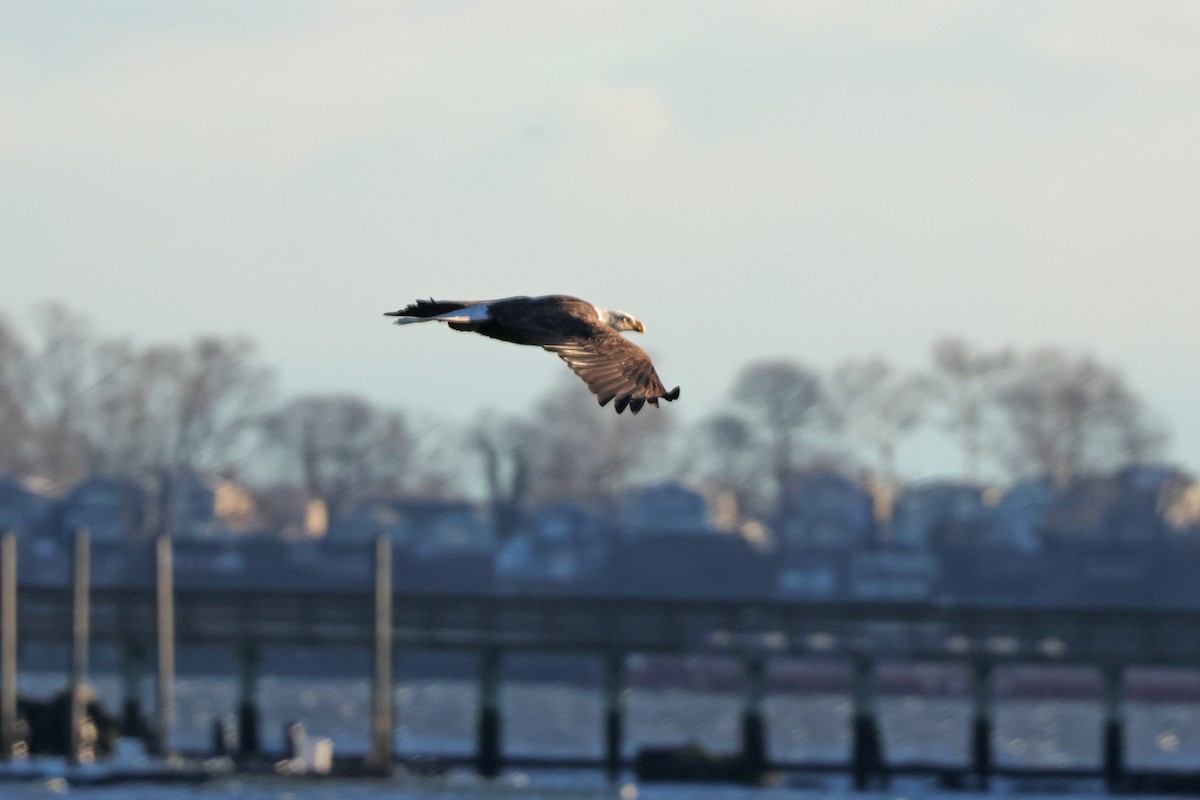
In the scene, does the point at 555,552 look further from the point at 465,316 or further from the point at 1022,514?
the point at 465,316

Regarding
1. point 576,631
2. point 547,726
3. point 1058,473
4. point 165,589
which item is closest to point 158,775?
point 165,589

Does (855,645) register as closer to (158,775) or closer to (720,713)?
(158,775)

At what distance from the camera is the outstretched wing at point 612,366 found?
1720cm

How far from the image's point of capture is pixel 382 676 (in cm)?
4509

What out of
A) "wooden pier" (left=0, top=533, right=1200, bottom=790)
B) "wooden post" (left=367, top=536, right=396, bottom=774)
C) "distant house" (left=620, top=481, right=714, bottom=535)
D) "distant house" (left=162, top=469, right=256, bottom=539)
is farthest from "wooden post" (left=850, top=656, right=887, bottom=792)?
"distant house" (left=162, top=469, right=256, bottom=539)

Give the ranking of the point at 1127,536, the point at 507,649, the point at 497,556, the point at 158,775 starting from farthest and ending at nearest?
the point at 497,556
the point at 1127,536
the point at 507,649
the point at 158,775

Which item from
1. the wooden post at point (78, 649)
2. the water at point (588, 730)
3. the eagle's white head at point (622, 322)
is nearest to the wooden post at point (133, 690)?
the wooden post at point (78, 649)

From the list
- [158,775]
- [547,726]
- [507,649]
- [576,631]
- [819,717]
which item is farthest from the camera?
[819,717]

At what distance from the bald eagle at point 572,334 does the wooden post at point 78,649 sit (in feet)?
92.4

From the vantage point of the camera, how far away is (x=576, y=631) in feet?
163

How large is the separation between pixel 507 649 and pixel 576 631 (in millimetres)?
3300

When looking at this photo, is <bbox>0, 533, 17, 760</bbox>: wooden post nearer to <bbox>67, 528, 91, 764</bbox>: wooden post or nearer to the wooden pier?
the wooden pier

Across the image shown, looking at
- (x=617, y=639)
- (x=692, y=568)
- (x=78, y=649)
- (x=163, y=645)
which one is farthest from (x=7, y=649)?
(x=692, y=568)

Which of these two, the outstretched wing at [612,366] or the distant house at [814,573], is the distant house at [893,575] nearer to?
the distant house at [814,573]
